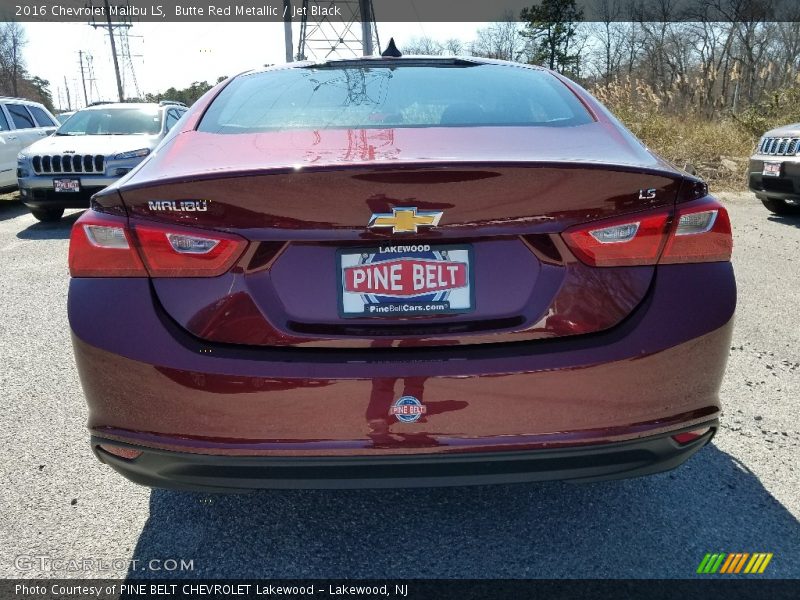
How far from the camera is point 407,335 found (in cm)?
163

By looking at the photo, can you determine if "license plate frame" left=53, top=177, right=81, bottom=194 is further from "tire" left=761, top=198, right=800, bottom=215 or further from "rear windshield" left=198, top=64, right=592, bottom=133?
"tire" left=761, top=198, right=800, bottom=215

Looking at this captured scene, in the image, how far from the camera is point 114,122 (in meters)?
9.73

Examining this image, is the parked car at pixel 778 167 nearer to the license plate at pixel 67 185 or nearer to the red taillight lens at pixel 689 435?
the red taillight lens at pixel 689 435

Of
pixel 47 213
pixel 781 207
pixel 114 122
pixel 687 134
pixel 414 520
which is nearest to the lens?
pixel 414 520

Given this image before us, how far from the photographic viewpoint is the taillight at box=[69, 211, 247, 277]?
5.33 feet

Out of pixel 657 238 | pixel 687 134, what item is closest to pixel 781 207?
pixel 687 134

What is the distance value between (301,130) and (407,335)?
0.79 metres

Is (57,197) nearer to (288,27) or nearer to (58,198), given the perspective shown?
(58,198)

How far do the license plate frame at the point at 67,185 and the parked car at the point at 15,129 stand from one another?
8.16 ft

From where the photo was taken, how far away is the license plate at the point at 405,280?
161cm

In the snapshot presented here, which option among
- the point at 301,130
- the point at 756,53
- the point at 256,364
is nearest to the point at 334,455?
the point at 256,364

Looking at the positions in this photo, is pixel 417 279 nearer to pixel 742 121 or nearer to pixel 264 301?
pixel 264 301

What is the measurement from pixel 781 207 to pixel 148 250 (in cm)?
892
